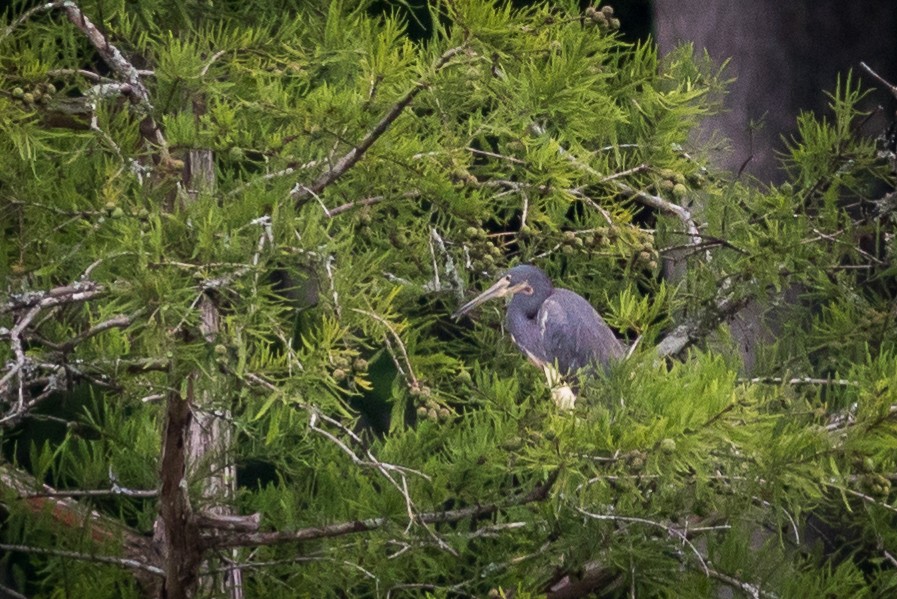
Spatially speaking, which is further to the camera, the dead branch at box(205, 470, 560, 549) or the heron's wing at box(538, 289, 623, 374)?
the heron's wing at box(538, 289, 623, 374)

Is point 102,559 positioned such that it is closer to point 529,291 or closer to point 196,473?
point 196,473

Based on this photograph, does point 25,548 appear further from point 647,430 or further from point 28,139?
point 647,430

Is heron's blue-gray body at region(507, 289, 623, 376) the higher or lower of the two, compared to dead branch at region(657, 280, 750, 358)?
lower

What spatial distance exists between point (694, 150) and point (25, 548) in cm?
95

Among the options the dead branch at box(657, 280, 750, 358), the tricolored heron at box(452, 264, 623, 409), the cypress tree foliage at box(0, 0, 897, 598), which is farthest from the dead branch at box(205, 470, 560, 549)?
the tricolored heron at box(452, 264, 623, 409)

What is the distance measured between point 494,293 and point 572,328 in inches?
12.7

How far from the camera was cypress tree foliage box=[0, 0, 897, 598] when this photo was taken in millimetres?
1245

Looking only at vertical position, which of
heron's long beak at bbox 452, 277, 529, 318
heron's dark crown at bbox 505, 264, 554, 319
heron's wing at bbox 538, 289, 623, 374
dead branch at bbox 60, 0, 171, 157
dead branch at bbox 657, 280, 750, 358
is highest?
dead branch at bbox 60, 0, 171, 157

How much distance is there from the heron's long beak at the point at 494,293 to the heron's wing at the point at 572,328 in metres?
0.13

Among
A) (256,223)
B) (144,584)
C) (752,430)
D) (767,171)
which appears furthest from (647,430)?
(767,171)

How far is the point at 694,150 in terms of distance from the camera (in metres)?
1.98

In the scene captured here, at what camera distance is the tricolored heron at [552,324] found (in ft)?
7.10

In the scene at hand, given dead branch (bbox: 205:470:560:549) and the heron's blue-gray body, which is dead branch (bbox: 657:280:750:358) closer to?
the heron's blue-gray body

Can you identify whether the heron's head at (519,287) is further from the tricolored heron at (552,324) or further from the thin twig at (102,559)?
the thin twig at (102,559)
